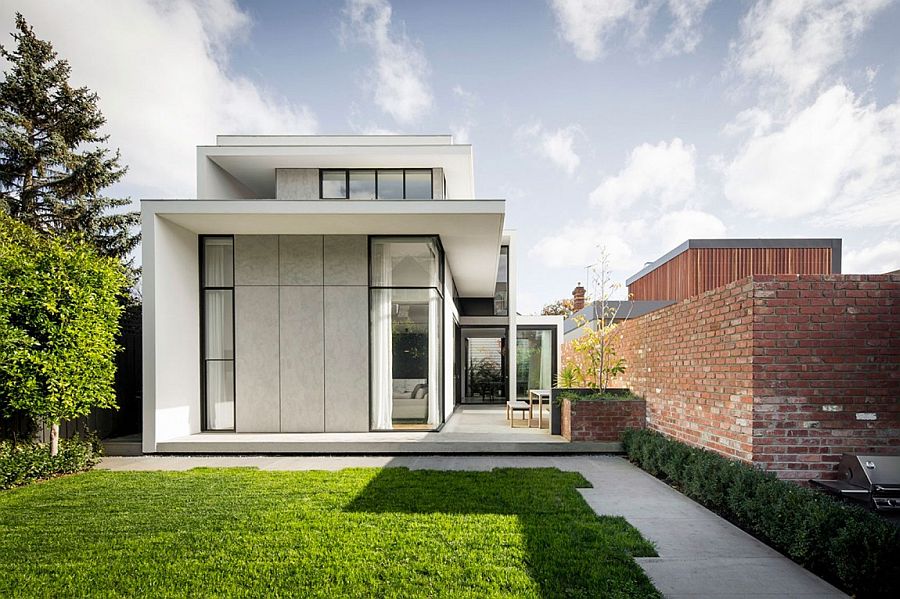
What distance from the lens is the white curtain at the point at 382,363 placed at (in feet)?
30.4

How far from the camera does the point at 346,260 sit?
9312 millimetres

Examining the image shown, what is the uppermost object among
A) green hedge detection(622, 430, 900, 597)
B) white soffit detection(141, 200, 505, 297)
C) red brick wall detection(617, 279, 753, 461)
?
white soffit detection(141, 200, 505, 297)

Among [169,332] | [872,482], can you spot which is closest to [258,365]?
[169,332]

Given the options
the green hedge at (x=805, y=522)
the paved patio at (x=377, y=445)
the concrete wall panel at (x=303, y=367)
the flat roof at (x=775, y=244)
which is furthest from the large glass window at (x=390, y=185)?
the flat roof at (x=775, y=244)

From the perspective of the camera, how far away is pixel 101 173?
64.5 ft

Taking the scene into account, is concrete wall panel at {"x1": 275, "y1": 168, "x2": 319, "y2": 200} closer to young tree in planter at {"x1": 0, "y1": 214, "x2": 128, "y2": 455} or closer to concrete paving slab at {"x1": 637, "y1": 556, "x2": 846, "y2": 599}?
young tree in planter at {"x1": 0, "y1": 214, "x2": 128, "y2": 455}

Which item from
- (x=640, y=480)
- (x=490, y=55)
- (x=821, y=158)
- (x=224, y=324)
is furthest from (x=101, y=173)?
(x=821, y=158)

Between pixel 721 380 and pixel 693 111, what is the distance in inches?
316

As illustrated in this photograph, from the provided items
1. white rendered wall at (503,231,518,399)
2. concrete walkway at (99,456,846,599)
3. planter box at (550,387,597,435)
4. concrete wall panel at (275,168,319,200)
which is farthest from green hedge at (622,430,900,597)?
white rendered wall at (503,231,518,399)

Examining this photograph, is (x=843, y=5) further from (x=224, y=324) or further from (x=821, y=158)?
(x=224, y=324)

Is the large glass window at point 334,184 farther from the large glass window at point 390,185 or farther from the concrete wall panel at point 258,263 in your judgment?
the concrete wall panel at point 258,263

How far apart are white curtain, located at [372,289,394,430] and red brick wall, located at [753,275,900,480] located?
605cm

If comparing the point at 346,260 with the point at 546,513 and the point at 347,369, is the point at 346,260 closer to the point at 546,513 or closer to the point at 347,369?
the point at 347,369

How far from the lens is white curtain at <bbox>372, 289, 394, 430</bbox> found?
9273mm
